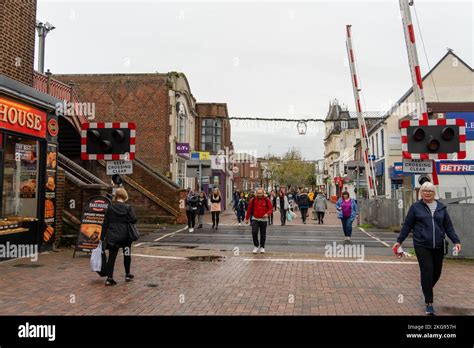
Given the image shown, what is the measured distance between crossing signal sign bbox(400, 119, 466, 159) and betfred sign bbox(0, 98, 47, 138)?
8.38 metres

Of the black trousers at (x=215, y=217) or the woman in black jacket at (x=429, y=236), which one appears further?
the black trousers at (x=215, y=217)

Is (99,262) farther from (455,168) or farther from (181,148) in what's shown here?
(455,168)

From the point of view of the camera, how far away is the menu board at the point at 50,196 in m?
10.4

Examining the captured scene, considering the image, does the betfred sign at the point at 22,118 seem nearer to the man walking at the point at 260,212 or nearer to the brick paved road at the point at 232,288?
the brick paved road at the point at 232,288

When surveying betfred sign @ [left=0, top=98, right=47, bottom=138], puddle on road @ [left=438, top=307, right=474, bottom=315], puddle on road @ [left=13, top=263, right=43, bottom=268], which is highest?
betfred sign @ [left=0, top=98, right=47, bottom=138]

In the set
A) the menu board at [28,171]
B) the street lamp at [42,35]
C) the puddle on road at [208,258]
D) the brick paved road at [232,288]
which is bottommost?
the brick paved road at [232,288]

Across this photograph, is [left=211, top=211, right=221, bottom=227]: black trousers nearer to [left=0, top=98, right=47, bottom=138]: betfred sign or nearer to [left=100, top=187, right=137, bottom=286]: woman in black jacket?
[left=0, top=98, right=47, bottom=138]: betfred sign

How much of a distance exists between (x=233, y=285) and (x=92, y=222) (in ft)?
13.6

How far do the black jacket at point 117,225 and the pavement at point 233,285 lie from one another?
727mm

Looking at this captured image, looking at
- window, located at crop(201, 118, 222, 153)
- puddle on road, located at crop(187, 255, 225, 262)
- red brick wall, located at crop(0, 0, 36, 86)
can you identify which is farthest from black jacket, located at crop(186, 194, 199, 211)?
window, located at crop(201, 118, 222, 153)

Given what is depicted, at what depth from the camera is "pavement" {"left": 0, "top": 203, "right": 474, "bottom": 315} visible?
5820 mm

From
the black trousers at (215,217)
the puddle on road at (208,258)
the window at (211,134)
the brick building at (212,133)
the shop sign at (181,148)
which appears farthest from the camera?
the window at (211,134)

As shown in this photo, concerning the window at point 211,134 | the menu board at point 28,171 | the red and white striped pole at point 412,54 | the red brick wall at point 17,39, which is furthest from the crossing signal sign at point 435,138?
the window at point 211,134

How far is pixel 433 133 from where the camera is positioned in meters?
9.14
